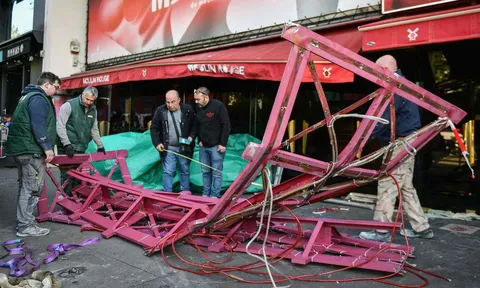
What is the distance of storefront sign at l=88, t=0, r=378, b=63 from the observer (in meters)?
7.46

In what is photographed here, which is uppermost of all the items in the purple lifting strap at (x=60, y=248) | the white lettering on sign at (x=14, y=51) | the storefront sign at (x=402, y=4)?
the white lettering on sign at (x=14, y=51)

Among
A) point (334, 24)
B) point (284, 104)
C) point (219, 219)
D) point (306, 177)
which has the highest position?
point (334, 24)

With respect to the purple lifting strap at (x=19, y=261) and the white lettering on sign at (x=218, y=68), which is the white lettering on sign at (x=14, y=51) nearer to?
the white lettering on sign at (x=218, y=68)

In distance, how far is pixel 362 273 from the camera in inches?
134

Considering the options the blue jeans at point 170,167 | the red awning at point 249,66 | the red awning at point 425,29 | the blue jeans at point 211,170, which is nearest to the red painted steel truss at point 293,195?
the blue jeans at point 170,167

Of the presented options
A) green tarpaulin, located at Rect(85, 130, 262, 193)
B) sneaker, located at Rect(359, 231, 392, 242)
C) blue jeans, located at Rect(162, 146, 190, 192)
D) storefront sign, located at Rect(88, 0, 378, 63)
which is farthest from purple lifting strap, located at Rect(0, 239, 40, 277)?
storefront sign, located at Rect(88, 0, 378, 63)

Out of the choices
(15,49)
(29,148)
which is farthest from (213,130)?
(15,49)

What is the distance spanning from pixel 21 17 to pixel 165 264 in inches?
628

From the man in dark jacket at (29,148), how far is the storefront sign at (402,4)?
4.72m

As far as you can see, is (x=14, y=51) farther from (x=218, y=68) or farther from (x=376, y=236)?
(x=376, y=236)

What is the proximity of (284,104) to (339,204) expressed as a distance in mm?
4264

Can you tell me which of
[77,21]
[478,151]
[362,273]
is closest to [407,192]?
[362,273]

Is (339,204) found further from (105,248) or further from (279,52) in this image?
(105,248)

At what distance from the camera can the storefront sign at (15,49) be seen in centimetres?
1345
